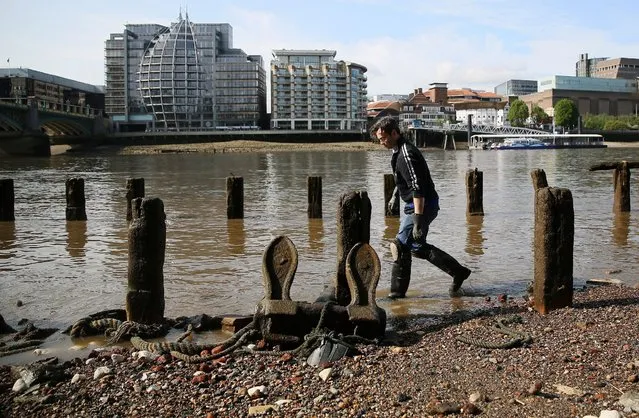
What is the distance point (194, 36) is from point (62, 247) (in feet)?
489

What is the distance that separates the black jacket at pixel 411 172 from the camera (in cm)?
724

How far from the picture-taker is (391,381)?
16.0 feet

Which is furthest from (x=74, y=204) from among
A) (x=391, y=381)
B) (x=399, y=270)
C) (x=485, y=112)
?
(x=485, y=112)

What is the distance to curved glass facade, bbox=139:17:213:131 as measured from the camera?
489 ft

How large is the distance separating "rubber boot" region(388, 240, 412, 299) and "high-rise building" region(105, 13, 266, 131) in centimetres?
14219

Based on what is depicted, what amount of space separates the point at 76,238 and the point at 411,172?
9770mm

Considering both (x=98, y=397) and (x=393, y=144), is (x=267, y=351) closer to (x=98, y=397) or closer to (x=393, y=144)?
(x=98, y=397)

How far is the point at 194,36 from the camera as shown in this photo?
509 ft

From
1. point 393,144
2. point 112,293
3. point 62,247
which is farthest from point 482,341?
point 62,247

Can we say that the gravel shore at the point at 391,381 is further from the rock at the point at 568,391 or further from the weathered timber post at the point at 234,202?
the weathered timber post at the point at 234,202

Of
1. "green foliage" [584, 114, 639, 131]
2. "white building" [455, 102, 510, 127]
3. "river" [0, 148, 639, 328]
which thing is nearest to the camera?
"river" [0, 148, 639, 328]

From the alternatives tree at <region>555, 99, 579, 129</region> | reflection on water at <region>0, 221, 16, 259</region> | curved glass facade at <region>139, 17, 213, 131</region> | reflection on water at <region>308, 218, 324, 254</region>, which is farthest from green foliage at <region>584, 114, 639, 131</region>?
reflection on water at <region>0, 221, 16, 259</region>

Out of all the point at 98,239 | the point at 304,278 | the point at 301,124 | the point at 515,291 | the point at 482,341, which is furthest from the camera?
the point at 301,124

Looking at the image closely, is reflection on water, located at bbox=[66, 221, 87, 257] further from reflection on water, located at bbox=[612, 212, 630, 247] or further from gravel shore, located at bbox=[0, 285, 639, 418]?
reflection on water, located at bbox=[612, 212, 630, 247]
